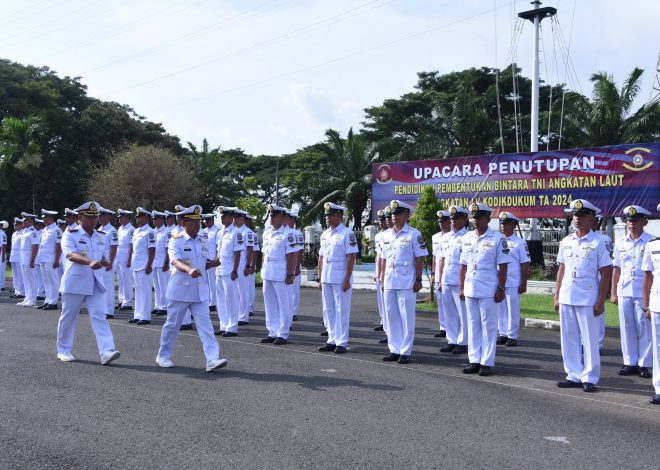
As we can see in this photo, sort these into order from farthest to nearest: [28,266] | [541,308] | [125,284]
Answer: [28,266]
[125,284]
[541,308]

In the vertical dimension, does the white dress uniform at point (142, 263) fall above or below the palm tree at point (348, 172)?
below

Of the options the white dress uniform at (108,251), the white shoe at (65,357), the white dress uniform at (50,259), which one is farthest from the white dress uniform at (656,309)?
the white dress uniform at (50,259)

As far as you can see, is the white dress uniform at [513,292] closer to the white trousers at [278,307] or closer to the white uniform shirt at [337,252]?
the white uniform shirt at [337,252]

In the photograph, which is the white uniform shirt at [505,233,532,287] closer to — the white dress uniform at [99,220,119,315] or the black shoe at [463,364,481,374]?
the black shoe at [463,364,481,374]

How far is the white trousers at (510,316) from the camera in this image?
9977 millimetres

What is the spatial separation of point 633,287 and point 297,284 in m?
6.18

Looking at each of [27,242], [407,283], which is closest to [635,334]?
[407,283]

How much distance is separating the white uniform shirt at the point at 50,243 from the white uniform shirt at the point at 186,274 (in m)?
7.89

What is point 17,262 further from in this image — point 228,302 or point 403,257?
point 403,257

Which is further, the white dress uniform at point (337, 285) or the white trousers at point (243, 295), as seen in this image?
the white trousers at point (243, 295)

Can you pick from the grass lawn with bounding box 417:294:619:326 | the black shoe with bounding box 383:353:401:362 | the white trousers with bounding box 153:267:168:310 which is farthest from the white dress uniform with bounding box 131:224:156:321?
the grass lawn with bounding box 417:294:619:326

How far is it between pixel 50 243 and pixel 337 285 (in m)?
8.32

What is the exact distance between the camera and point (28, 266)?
15.8m

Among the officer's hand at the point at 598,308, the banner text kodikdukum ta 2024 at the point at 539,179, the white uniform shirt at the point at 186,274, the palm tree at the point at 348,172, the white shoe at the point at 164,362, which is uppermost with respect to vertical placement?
the palm tree at the point at 348,172
